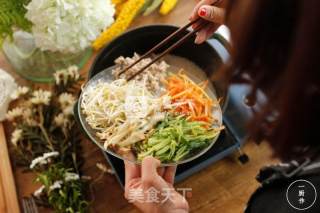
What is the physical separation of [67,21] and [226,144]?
41 cm

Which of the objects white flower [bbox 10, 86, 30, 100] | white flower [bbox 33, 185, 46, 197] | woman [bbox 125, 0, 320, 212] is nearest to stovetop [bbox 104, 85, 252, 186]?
white flower [bbox 33, 185, 46, 197]

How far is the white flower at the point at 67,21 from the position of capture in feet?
2.52

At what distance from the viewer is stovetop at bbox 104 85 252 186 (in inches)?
34.0

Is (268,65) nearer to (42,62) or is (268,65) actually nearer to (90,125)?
(90,125)

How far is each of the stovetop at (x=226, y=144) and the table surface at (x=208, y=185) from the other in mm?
41

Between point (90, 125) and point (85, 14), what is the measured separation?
0.69 feet

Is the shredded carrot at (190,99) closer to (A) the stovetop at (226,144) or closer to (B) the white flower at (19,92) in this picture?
(A) the stovetop at (226,144)

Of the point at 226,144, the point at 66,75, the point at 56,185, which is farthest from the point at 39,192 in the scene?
the point at 226,144

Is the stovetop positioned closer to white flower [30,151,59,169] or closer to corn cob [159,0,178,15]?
white flower [30,151,59,169]

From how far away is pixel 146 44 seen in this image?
0.96 m

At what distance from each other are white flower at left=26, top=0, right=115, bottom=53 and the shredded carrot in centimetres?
19

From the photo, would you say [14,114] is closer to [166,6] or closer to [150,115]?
[150,115]

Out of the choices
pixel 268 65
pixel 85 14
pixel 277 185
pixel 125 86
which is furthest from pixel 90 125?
pixel 268 65

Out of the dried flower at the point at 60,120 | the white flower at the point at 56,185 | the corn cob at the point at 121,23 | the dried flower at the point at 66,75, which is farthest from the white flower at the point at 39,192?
the corn cob at the point at 121,23
